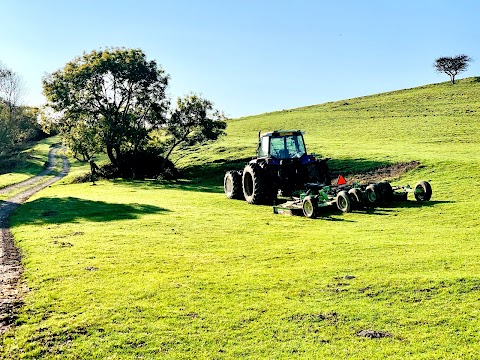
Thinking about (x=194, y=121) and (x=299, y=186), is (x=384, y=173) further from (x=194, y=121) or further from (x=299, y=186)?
(x=194, y=121)

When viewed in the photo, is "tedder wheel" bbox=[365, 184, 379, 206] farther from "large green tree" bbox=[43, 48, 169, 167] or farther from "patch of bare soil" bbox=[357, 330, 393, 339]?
"large green tree" bbox=[43, 48, 169, 167]

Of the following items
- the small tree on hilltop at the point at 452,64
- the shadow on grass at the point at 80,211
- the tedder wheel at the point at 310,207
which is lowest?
the shadow on grass at the point at 80,211

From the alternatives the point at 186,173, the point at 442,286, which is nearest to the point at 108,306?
the point at 442,286

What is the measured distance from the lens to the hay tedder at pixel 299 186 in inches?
741

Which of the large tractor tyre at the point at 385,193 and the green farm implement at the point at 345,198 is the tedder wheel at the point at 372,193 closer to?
the green farm implement at the point at 345,198

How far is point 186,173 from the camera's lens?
45344 millimetres

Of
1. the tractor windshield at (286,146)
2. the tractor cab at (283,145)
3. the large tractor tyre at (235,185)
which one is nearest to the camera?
the tractor cab at (283,145)

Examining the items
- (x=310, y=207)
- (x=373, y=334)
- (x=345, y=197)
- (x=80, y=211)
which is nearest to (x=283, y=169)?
(x=310, y=207)

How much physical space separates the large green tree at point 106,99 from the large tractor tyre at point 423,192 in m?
29.7

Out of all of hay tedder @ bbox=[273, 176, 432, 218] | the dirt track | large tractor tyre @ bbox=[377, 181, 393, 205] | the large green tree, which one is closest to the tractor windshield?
hay tedder @ bbox=[273, 176, 432, 218]

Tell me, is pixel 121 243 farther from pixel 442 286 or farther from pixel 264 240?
pixel 442 286

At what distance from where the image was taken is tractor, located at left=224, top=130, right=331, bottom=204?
22.1 m

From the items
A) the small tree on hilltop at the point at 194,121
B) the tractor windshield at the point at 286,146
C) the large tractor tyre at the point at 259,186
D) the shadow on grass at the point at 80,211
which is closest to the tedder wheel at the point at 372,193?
the tractor windshield at the point at 286,146

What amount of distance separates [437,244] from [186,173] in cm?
3468
